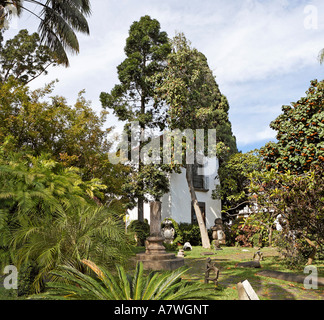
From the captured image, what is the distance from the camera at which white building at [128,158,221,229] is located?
20422mm

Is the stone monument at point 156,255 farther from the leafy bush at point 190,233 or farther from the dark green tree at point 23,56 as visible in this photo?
the dark green tree at point 23,56

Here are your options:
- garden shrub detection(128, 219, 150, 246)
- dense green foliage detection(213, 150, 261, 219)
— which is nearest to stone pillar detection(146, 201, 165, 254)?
garden shrub detection(128, 219, 150, 246)

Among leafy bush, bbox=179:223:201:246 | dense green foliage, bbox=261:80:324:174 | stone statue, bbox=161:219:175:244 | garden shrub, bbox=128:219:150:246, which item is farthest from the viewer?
leafy bush, bbox=179:223:201:246

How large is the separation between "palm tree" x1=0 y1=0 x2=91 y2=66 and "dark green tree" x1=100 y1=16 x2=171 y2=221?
20.8 ft

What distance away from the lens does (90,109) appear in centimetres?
1625

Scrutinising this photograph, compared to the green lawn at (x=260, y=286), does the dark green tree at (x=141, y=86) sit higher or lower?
higher

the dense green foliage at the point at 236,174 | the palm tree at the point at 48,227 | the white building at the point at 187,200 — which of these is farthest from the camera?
the white building at the point at 187,200

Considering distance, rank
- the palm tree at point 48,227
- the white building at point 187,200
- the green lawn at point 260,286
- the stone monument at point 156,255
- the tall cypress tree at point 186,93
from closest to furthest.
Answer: the palm tree at point 48,227 → the green lawn at point 260,286 → the stone monument at point 156,255 → the tall cypress tree at point 186,93 → the white building at point 187,200

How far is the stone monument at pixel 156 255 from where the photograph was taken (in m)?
10.3

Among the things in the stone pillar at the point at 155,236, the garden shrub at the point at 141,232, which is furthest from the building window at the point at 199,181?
the stone pillar at the point at 155,236

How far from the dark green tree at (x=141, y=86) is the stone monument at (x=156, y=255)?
21.4 feet

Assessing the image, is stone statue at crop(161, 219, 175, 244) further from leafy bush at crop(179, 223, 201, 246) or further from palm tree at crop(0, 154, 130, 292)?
palm tree at crop(0, 154, 130, 292)

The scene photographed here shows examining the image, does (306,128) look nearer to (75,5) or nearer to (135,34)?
(75,5)

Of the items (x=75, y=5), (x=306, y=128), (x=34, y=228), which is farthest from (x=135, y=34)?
(x=34, y=228)
